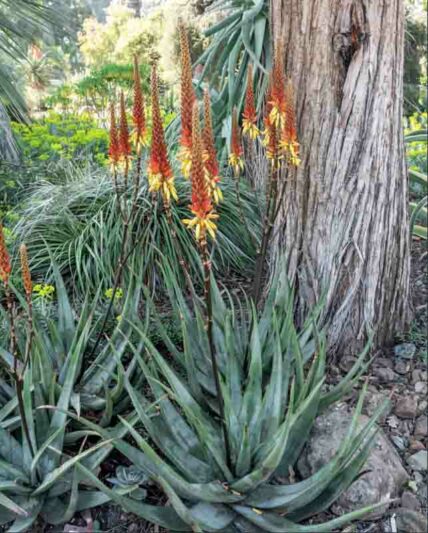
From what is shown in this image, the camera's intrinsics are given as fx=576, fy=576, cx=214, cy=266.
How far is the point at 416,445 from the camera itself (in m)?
2.43

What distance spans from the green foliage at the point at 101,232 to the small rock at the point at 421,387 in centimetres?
141

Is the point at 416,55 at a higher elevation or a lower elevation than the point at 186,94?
higher

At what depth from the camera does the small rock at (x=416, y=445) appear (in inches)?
94.9

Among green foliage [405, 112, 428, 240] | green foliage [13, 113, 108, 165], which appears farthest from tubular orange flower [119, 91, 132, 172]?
green foliage [13, 113, 108, 165]

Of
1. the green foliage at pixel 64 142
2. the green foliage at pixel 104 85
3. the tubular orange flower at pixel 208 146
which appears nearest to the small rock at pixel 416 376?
the tubular orange flower at pixel 208 146

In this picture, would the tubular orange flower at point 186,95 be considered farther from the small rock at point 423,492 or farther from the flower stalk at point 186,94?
the small rock at point 423,492

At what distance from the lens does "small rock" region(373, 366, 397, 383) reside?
2780 millimetres

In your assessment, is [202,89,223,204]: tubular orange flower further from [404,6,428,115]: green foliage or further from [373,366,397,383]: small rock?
[404,6,428,115]: green foliage

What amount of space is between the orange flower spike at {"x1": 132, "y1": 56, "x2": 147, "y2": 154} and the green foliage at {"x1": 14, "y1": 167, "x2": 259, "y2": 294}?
50.2 inches

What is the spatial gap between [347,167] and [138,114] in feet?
3.53

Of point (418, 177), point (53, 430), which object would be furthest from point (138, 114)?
point (418, 177)

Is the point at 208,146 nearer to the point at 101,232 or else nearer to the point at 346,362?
the point at 346,362

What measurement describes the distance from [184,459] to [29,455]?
1.80 ft

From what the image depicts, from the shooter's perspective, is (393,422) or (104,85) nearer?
(393,422)
